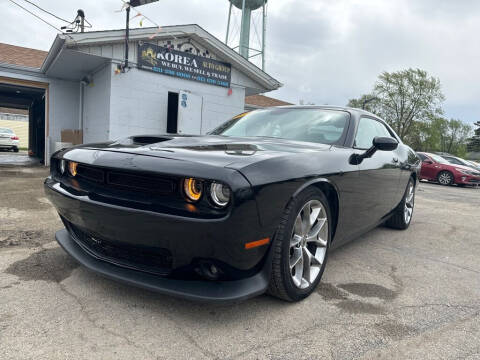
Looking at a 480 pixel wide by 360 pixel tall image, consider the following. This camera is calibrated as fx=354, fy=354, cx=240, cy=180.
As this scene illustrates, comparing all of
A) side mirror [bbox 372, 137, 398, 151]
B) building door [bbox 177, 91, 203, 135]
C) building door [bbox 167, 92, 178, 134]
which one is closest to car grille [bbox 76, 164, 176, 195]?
side mirror [bbox 372, 137, 398, 151]

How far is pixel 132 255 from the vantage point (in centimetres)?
191

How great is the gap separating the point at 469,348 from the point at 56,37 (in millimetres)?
9010

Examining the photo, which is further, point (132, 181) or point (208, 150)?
point (208, 150)

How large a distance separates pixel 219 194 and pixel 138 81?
8532 millimetres

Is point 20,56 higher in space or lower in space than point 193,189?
higher

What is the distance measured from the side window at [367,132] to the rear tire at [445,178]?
1093cm

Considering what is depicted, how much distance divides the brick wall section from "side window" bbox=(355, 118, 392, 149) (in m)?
10.6

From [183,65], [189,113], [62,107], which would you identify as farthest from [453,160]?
[62,107]

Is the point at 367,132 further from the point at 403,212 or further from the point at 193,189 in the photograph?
the point at 193,189

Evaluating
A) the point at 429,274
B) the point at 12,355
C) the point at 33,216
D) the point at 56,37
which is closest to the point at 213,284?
the point at 12,355

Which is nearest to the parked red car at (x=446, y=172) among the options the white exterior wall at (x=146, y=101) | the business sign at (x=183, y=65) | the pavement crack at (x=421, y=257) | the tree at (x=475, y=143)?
the business sign at (x=183, y=65)

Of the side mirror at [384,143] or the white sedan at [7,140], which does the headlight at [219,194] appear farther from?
the white sedan at [7,140]

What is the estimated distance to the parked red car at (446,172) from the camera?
1280 centimetres

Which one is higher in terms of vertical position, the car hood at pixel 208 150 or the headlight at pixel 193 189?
the car hood at pixel 208 150
